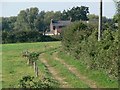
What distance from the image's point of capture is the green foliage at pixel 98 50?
13.4m

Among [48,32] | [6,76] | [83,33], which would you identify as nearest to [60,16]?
[48,32]

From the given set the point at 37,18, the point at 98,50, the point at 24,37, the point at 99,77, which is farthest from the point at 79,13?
the point at 99,77

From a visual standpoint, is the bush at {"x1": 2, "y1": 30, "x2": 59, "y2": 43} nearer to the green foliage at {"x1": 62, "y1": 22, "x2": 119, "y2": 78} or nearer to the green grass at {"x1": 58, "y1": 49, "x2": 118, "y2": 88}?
the green foliage at {"x1": 62, "y1": 22, "x2": 119, "y2": 78}

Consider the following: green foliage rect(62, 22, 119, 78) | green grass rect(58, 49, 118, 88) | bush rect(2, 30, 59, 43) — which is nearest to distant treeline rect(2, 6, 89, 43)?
bush rect(2, 30, 59, 43)

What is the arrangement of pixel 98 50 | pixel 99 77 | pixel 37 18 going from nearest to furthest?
pixel 99 77, pixel 98 50, pixel 37 18

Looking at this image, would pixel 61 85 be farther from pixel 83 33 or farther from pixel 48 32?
pixel 48 32

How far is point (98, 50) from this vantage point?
16281 millimetres

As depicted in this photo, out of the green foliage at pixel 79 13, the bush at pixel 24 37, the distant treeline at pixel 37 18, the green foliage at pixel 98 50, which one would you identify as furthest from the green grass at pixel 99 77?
the green foliage at pixel 79 13

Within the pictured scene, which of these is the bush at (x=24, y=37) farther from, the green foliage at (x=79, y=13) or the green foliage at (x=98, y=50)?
the green foliage at (x=98, y=50)

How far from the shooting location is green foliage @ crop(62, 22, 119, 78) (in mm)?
13378

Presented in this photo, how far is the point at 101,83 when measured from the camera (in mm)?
13633

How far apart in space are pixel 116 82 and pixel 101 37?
180 inches

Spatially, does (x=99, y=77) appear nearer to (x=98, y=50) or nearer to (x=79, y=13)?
(x=98, y=50)

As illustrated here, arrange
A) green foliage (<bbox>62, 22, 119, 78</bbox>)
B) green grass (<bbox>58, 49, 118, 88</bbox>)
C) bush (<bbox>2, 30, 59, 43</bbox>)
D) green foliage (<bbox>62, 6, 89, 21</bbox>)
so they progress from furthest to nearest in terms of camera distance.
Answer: green foliage (<bbox>62, 6, 89, 21</bbox>) → bush (<bbox>2, 30, 59, 43</bbox>) → green foliage (<bbox>62, 22, 119, 78</bbox>) → green grass (<bbox>58, 49, 118, 88</bbox>)
